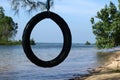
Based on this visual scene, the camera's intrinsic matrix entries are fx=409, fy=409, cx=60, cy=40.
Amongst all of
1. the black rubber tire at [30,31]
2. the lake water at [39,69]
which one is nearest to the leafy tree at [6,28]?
the lake water at [39,69]

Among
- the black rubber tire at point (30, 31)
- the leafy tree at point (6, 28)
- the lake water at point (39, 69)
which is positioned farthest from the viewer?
the leafy tree at point (6, 28)

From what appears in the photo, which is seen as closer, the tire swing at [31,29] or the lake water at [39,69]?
the tire swing at [31,29]

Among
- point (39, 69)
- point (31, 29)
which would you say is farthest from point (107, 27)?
point (31, 29)

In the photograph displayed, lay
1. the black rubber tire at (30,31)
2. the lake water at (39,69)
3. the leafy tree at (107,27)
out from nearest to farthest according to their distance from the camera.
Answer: the black rubber tire at (30,31) → the lake water at (39,69) → the leafy tree at (107,27)

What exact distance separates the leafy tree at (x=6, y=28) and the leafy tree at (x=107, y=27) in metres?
36.4

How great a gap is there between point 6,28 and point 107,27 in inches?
1697

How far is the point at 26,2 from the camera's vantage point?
19.5 meters

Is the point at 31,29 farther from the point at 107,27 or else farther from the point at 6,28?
the point at 6,28

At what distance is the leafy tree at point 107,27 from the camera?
47.6m

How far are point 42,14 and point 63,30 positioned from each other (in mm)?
853

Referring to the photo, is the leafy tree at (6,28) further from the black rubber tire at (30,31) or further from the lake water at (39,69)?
the black rubber tire at (30,31)

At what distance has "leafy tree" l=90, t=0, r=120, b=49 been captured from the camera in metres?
47.6

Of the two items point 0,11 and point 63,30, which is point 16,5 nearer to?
point 63,30

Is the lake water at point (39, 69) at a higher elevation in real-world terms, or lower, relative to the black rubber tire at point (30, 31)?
lower
